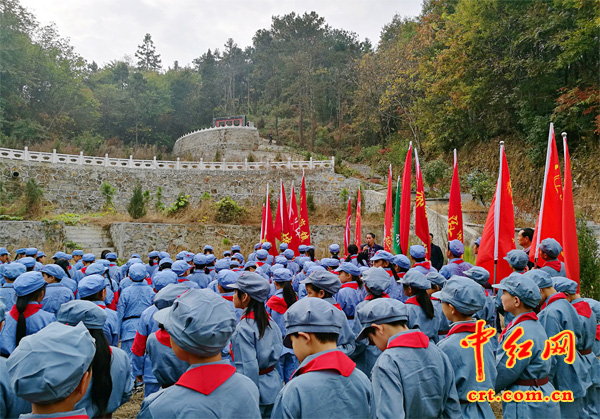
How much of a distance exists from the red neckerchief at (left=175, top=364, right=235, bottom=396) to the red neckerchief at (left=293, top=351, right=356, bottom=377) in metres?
0.38

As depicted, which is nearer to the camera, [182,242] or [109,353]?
[109,353]

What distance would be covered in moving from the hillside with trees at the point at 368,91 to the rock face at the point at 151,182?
10.9 feet

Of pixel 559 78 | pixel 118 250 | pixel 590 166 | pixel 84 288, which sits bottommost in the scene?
pixel 118 250

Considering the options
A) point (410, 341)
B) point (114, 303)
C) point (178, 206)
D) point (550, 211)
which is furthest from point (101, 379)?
point (178, 206)

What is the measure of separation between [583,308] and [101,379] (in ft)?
13.2

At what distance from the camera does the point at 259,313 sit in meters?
3.23

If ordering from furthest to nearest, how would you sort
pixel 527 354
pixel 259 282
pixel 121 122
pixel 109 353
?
pixel 121 122 → pixel 259 282 → pixel 527 354 → pixel 109 353

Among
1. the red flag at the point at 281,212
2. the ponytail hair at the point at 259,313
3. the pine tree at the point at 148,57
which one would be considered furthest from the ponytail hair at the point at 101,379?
the pine tree at the point at 148,57

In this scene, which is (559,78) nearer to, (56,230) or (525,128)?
(525,128)

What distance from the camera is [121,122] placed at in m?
42.0

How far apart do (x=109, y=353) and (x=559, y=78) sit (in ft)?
64.1

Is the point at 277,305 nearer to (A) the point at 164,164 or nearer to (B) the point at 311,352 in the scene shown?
(B) the point at 311,352

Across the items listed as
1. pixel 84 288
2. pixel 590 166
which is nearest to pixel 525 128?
pixel 590 166

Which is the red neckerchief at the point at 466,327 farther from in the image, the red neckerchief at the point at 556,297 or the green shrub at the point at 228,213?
the green shrub at the point at 228,213
